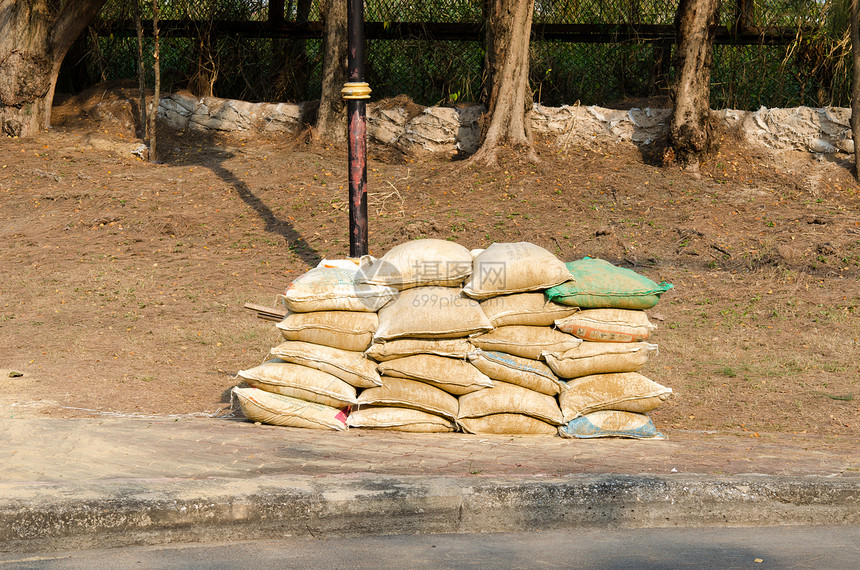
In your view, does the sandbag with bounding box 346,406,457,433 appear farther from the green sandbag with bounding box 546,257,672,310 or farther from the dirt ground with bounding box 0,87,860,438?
the dirt ground with bounding box 0,87,860,438

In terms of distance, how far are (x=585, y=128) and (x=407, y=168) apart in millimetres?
2617

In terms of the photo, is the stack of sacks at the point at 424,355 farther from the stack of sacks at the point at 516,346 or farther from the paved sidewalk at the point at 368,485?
the paved sidewalk at the point at 368,485

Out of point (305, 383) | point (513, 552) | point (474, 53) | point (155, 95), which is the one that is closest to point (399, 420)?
point (305, 383)

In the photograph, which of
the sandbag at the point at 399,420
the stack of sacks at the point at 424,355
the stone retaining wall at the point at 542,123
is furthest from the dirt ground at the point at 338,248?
the stack of sacks at the point at 424,355

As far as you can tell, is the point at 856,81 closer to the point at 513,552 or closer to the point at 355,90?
the point at 355,90

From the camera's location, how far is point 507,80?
1065 centimetres

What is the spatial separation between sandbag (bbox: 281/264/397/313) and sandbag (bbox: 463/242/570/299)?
0.53m

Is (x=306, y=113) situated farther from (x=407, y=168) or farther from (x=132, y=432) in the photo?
(x=132, y=432)

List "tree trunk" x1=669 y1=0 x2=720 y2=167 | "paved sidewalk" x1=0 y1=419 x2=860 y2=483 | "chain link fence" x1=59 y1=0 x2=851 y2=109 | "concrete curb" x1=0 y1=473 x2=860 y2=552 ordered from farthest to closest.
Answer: "chain link fence" x1=59 y1=0 x2=851 y2=109, "tree trunk" x1=669 y1=0 x2=720 y2=167, "paved sidewalk" x1=0 y1=419 x2=860 y2=483, "concrete curb" x1=0 y1=473 x2=860 y2=552

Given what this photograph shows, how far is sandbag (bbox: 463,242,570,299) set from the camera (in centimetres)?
473

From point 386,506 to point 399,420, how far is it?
3.55 feet

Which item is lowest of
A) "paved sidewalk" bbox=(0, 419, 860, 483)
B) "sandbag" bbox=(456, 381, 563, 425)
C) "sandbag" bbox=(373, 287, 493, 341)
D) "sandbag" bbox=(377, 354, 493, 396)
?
"paved sidewalk" bbox=(0, 419, 860, 483)

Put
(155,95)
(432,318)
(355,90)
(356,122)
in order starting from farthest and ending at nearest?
(155,95) → (356,122) → (355,90) → (432,318)

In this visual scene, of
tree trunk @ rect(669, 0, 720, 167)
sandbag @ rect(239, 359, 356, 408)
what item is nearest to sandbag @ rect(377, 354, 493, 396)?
sandbag @ rect(239, 359, 356, 408)
